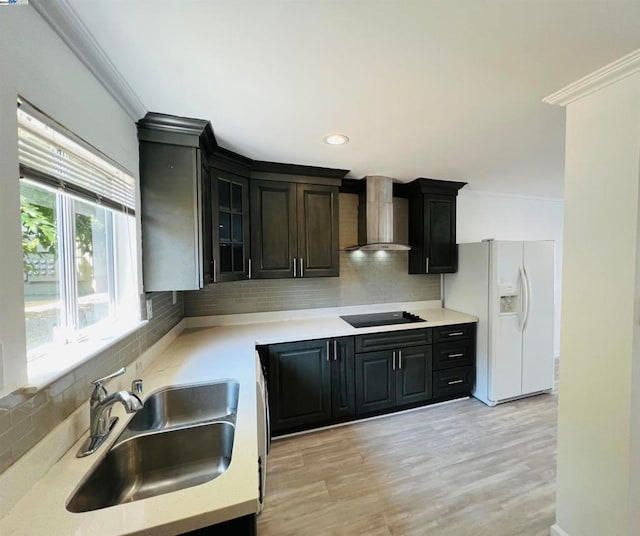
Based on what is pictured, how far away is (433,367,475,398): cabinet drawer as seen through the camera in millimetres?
2707

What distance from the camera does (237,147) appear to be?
2.03 meters

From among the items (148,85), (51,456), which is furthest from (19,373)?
(148,85)

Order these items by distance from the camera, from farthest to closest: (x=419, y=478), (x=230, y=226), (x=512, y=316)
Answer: (x=512, y=316) < (x=230, y=226) < (x=419, y=478)

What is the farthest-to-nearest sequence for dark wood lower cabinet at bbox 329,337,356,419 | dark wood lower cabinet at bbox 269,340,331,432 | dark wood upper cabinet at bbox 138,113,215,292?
dark wood lower cabinet at bbox 329,337,356,419 → dark wood lower cabinet at bbox 269,340,331,432 → dark wood upper cabinet at bbox 138,113,215,292

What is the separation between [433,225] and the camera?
9.91 ft

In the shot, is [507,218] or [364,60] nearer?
[364,60]

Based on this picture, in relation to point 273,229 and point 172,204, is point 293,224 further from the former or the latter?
point 172,204

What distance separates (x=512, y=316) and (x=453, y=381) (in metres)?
0.92

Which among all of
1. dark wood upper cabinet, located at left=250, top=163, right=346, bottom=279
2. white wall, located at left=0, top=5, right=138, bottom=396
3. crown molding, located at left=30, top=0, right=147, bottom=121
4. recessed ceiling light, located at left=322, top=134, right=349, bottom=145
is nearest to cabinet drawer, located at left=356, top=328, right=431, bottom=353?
dark wood upper cabinet, located at left=250, top=163, right=346, bottom=279

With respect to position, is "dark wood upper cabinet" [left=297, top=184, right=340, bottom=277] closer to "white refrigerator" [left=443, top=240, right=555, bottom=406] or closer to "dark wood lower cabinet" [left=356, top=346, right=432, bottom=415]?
"dark wood lower cabinet" [left=356, top=346, right=432, bottom=415]

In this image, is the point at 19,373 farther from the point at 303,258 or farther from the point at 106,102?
the point at 303,258

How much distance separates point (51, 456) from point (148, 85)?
5.15 feet

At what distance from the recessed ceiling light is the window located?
128 centimetres

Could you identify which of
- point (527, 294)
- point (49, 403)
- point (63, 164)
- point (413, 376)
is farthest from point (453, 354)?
point (63, 164)
